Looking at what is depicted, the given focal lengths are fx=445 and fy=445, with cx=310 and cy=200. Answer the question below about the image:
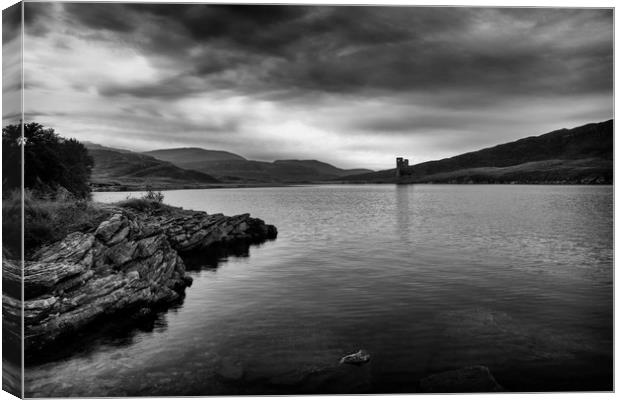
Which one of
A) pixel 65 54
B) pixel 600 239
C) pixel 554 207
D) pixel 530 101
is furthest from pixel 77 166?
pixel 554 207

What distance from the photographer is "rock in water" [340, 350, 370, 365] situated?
13873 millimetres

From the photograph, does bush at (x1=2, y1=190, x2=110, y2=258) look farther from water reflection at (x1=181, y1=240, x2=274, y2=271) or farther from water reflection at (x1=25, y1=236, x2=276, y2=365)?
water reflection at (x1=181, y1=240, x2=274, y2=271)

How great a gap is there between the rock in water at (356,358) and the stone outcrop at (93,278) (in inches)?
369

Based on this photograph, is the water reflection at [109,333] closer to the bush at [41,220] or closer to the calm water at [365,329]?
the calm water at [365,329]

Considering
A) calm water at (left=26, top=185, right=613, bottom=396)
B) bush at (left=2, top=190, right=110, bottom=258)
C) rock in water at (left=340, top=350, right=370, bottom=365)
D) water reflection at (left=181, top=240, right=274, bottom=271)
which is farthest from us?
water reflection at (left=181, top=240, right=274, bottom=271)

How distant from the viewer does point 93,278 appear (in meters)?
18.4

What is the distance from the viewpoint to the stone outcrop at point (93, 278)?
15242 millimetres

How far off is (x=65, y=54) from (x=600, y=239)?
41.0m

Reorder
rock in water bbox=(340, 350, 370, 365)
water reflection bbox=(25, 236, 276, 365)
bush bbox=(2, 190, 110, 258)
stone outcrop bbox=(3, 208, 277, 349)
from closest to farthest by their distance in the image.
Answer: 1. bush bbox=(2, 190, 110, 258)
2. rock in water bbox=(340, 350, 370, 365)
3. water reflection bbox=(25, 236, 276, 365)
4. stone outcrop bbox=(3, 208, 277, 349)

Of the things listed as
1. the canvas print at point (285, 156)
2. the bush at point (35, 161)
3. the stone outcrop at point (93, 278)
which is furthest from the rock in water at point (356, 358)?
the bush at point (35, 161)

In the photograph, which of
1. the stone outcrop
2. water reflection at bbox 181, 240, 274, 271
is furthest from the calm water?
the stone outcrop

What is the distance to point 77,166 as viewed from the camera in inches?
1583

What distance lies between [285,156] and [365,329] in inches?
410

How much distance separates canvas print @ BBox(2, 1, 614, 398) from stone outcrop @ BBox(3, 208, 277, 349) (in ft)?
0.25
